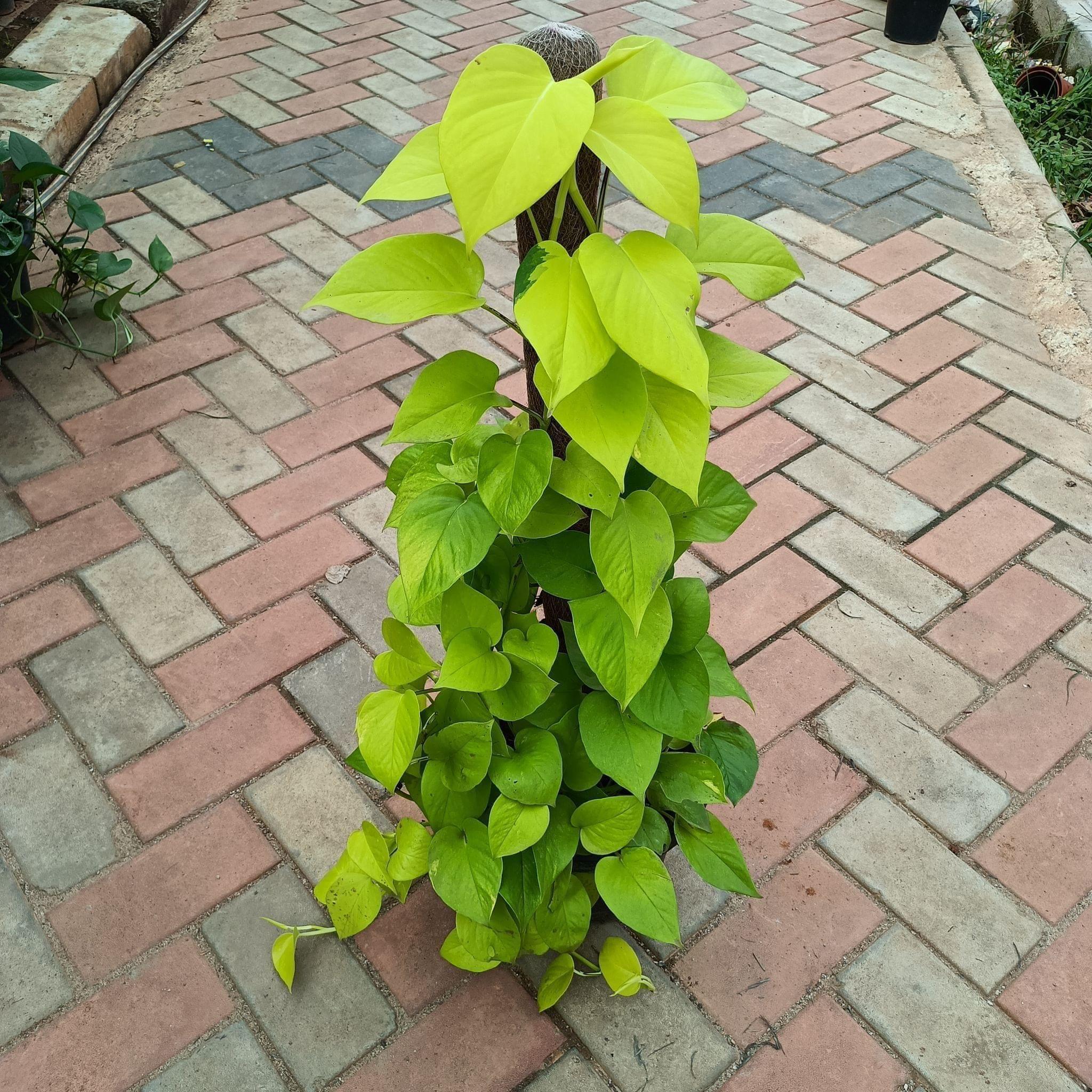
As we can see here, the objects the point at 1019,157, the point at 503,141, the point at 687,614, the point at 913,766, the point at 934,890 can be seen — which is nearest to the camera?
the point at 503,141

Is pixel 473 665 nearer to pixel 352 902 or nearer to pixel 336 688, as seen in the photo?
pixel 352 902

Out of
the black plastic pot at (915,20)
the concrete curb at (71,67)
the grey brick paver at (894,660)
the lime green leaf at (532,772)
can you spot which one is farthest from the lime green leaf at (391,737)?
the black plastic pot at (915,20)

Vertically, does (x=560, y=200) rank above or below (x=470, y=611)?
above

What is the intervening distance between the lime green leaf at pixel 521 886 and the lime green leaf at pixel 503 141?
841 millimetres

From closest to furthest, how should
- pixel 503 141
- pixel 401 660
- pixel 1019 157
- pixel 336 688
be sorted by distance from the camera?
pixel 503 141 < pixel 401 660 < pixel 336 688 < pixel 1019 157

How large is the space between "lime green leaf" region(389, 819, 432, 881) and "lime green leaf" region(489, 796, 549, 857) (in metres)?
0.18

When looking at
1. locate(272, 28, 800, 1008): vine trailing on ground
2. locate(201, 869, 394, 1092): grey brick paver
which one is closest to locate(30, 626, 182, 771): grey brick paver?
locate(201, 869, 394, 1092): grey brick paver

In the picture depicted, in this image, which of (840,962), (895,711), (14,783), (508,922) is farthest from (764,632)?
(14,783)

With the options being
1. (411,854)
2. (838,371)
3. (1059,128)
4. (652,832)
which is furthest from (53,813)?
(1059,128)

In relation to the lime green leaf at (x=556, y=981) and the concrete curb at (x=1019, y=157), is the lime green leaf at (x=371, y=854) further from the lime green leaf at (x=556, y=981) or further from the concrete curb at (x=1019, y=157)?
the concrete curb at (x=1019, y=157)

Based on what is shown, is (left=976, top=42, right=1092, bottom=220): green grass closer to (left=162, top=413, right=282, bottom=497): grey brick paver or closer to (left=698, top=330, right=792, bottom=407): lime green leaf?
(left=162, top=413, right=282, bottom=497): grey brick paver

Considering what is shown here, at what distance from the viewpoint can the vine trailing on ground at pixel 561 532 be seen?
37.8 inches

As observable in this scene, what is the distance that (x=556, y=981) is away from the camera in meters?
1.52

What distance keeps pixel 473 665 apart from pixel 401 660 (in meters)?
0.18
